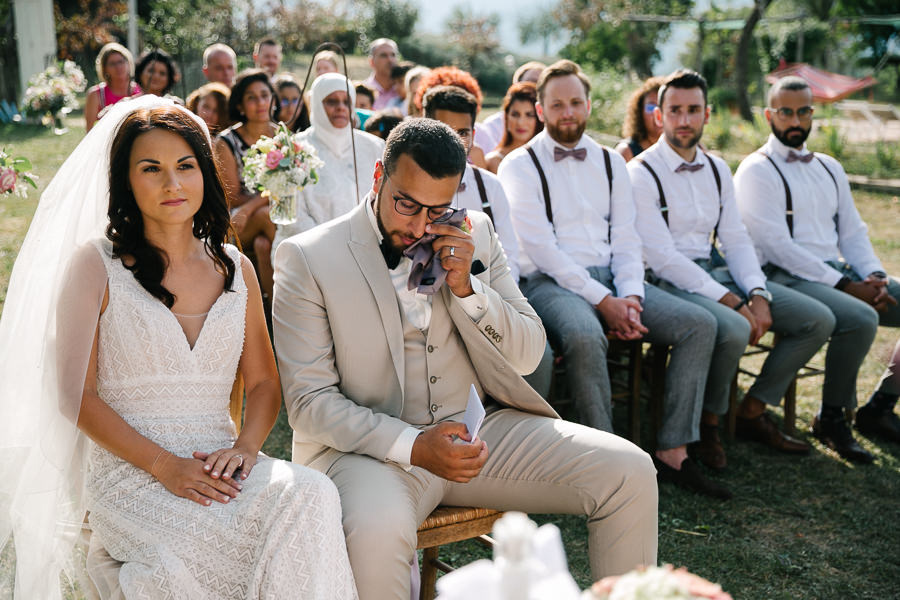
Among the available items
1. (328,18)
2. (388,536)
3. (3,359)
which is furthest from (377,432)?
(328,18)

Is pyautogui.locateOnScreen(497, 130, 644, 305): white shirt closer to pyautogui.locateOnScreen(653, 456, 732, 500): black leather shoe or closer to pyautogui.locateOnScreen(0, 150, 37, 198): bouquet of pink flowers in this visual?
pyautogui.locateOnScreen(653, 456, 732, 500): black leather shoe

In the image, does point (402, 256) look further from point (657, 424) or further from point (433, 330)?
point (657, 424)

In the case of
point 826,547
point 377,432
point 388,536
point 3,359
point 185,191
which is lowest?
point 826,547

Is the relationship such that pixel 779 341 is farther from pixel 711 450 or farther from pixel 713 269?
pixel 711 450

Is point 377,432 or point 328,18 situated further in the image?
point 328,18

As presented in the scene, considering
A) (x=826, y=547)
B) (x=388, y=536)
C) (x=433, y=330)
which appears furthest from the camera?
(x=826, y=547)

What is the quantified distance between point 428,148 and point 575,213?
2239 mm

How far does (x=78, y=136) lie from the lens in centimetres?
1443

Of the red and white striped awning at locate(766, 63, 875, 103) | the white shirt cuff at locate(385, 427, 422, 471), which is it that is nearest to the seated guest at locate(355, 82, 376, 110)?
the white shirt cuff at locate(385, 427, 422, 471)

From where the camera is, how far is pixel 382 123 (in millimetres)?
6203

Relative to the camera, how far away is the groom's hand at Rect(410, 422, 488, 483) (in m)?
2.64

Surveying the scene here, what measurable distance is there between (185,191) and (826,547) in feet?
10.4

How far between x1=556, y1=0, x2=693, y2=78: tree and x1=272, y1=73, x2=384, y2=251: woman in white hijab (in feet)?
88.7

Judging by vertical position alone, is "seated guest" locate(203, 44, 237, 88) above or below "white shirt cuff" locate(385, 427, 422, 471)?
above
